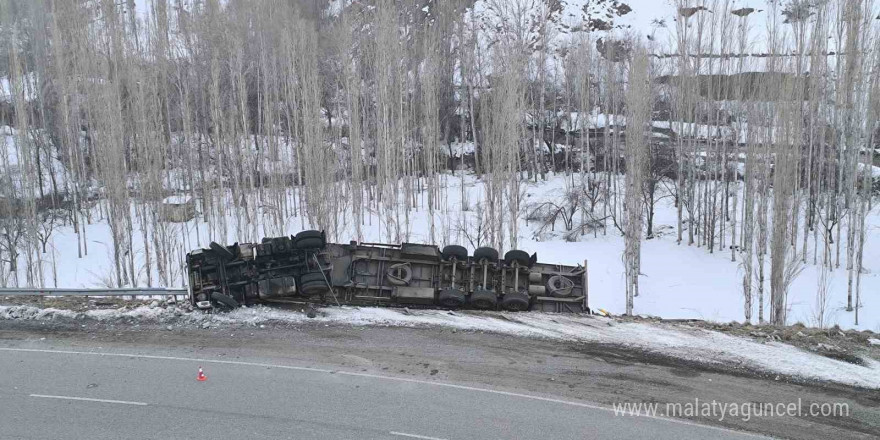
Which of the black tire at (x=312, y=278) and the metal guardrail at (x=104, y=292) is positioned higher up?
the black tire at (x=312, y=278)

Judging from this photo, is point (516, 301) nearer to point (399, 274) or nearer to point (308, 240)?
point (399, 274)

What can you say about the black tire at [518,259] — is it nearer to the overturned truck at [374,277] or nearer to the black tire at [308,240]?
the overturned truck at [374,277]

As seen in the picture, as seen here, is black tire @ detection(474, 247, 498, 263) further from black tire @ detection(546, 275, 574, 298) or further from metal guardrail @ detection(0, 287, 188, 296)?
metal guardrail @ detection(0, 287, 188, 296)

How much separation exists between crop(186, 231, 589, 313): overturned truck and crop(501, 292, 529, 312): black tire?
0.07 ft

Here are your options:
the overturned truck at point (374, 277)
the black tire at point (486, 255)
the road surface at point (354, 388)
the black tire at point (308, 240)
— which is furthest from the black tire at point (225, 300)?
the black tire at point (486, 255)

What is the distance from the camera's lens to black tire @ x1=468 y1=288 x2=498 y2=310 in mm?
12562

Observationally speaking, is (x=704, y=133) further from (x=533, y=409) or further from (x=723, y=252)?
(x=533, y=409)

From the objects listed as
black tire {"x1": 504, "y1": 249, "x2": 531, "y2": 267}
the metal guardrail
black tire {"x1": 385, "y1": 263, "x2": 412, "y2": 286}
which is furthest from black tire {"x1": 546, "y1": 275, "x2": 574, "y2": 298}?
the metal guardrail

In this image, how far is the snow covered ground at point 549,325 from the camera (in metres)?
9.78

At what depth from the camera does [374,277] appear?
12953mm

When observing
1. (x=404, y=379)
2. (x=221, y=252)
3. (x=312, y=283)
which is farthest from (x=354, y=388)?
(x=221, y=252)

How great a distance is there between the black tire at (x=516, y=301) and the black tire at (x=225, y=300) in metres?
5.58

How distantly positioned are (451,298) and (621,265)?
17.9m

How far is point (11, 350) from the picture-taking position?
9.96 metres
